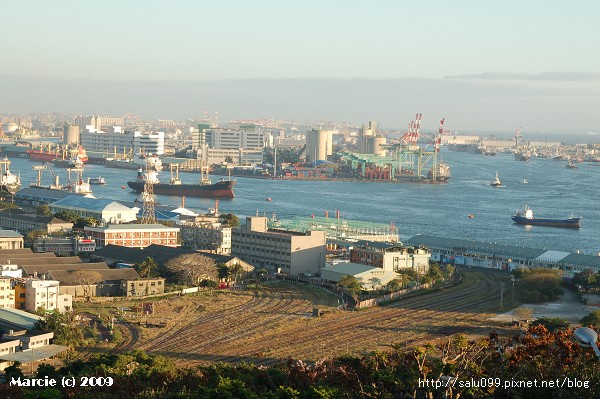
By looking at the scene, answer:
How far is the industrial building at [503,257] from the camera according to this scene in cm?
1247

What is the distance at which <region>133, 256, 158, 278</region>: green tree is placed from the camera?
33.9 ft

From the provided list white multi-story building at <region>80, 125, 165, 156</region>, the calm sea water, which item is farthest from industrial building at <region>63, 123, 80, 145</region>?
the calm sea water

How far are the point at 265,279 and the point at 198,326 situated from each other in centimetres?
274

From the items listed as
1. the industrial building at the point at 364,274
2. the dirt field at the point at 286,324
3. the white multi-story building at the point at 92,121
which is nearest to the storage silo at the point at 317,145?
the white multi-story building at the point at 92,121

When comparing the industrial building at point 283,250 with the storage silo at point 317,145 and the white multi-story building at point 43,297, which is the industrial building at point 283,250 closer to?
the white multi-story building at point 43,297

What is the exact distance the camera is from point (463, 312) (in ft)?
30.9

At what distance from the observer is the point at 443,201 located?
2488cm

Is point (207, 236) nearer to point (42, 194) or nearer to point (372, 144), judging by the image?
point (42, 194)

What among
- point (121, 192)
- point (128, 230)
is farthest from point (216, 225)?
point (121, 192)

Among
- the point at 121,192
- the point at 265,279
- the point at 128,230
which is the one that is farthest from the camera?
the point at 121,192

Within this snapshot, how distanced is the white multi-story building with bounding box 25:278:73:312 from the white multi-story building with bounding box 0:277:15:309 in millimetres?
143

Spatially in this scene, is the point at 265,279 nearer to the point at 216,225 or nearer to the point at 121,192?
the point at 216,225

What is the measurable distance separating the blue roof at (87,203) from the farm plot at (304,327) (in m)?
6.64

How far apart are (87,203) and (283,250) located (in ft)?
21.0
